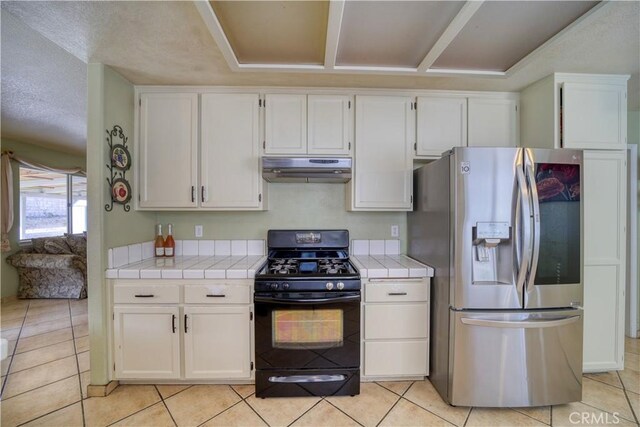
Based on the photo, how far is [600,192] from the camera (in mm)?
1938

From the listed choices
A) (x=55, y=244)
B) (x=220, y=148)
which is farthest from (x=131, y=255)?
(x=55, y=244)

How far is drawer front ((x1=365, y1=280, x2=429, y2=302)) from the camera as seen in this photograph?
1857mm

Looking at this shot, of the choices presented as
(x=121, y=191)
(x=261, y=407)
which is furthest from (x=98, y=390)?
(x=121, y=191)

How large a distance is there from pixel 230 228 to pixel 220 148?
2.49 feet

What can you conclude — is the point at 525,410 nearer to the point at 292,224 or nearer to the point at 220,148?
the point at 292,224

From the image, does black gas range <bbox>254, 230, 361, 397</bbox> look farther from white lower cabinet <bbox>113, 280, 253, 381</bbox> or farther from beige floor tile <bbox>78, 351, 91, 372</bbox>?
beige floor tile <bbox>78, 351, 91, 372</bbox>

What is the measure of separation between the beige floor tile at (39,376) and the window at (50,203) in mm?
3175

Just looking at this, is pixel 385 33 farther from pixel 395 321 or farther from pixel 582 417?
pixel 582 417

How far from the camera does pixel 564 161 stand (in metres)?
1.61

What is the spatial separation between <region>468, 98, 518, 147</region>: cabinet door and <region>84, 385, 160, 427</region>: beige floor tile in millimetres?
3188

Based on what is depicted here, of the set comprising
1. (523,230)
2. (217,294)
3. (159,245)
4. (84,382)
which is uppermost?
(523,230)

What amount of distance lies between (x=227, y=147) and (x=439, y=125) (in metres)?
1.84

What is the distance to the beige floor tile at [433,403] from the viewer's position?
1623 mm

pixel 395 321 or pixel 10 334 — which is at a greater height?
pixel 395 321
